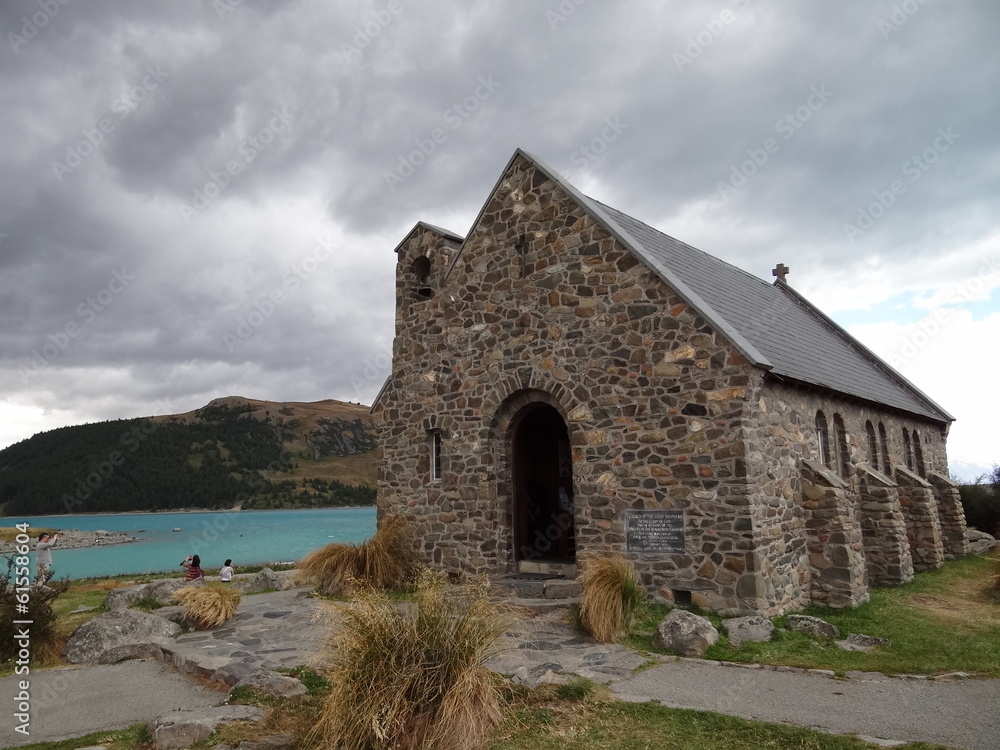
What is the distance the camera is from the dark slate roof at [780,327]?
12.8 metres

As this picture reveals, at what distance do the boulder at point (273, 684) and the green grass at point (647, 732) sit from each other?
2485mm

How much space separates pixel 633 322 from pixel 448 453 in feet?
16.7

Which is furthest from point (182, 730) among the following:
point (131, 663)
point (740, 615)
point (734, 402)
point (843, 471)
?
point (843, 471)

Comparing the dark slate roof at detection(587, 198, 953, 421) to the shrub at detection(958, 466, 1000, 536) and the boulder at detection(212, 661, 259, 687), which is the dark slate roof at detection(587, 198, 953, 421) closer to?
the shrub at detection(958, 466, 1000, 536)

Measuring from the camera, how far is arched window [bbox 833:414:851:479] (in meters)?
14.0

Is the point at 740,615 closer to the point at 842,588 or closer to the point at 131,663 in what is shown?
the point at 842,588

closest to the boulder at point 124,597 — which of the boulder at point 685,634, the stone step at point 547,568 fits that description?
the stone step at point 547,568

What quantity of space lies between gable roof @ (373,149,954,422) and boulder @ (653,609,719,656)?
406cm

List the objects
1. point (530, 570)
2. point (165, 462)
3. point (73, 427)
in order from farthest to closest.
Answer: point (73, 427) < point (165, 462) < point (530, 570)

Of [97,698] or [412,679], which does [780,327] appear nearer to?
[412,679]

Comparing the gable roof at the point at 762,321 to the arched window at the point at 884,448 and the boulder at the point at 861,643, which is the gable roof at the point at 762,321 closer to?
the arched window at the point at 884,448

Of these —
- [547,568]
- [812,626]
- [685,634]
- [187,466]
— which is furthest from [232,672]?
[187,466]

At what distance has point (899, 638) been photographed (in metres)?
9.30

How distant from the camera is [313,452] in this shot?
147 meters
